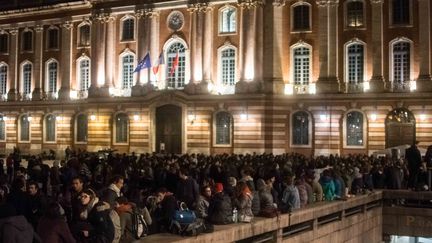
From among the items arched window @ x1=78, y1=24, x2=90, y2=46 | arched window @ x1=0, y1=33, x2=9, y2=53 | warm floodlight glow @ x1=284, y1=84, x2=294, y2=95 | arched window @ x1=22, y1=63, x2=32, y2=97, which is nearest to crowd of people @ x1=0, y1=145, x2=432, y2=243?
warm floodlight glow @ x1=284, y1=84, x2=294, y2=95

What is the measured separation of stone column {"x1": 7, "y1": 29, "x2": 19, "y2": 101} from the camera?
60219mm

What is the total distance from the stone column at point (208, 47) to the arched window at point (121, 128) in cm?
805

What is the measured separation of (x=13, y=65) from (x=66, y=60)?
7.17 m

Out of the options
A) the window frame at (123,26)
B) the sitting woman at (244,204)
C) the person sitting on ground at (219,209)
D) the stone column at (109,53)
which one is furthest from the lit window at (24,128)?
the person sitting on ground at (219,209)

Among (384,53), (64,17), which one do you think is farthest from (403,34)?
(64,17)

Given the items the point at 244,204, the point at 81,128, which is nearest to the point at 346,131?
the point at 81,128

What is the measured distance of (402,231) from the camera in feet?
82.7

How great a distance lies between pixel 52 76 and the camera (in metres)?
58.3

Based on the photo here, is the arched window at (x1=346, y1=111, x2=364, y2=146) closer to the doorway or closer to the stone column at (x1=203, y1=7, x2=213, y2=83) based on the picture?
the stone column at (x1=203, y1=7, x2=213, y2=83)

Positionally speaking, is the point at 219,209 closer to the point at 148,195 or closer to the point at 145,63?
the point at 148,195

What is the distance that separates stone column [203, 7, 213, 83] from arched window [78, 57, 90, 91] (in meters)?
12.5

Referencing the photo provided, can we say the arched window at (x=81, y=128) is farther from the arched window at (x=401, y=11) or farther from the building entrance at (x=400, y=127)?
the arched window at (x=401, y=11)

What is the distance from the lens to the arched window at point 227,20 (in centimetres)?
4809

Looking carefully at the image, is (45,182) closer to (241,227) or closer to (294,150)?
(241,227)
